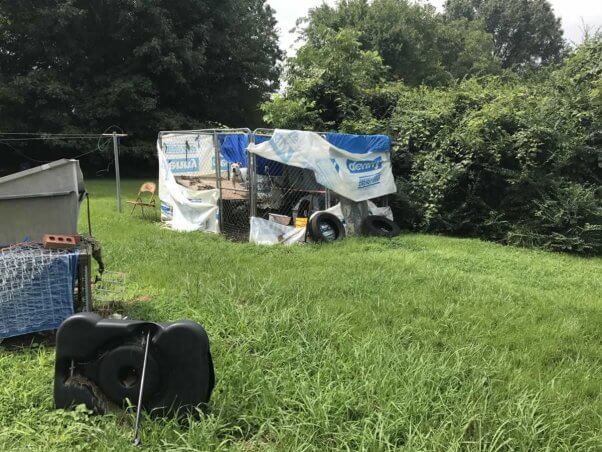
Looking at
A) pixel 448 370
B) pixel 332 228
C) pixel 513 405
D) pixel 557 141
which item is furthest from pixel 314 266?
pixel 557 141

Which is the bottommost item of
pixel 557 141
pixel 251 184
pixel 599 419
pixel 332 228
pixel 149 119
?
pixel 599 419

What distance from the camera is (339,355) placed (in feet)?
11.3

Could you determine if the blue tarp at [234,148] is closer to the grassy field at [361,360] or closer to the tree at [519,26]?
the grassy field at [361,360]

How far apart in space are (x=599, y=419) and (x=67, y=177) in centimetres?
434

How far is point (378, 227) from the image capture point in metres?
9.05

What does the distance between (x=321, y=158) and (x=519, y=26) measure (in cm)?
4499

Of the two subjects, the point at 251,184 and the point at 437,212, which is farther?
the point at 437,212

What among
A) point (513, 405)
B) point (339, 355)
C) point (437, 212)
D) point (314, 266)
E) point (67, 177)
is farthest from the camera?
point (437, 212)

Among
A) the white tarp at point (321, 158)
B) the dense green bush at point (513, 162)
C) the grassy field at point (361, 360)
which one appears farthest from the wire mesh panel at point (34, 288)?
the dense green bush at point (513, 162)

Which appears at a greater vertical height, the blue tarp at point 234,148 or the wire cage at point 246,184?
the blue tarp at point 234,148

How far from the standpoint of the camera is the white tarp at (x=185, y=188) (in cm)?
915

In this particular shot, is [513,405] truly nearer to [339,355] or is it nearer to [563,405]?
[563,405]

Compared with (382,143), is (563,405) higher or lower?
lower

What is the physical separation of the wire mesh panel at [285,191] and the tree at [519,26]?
138 ft
